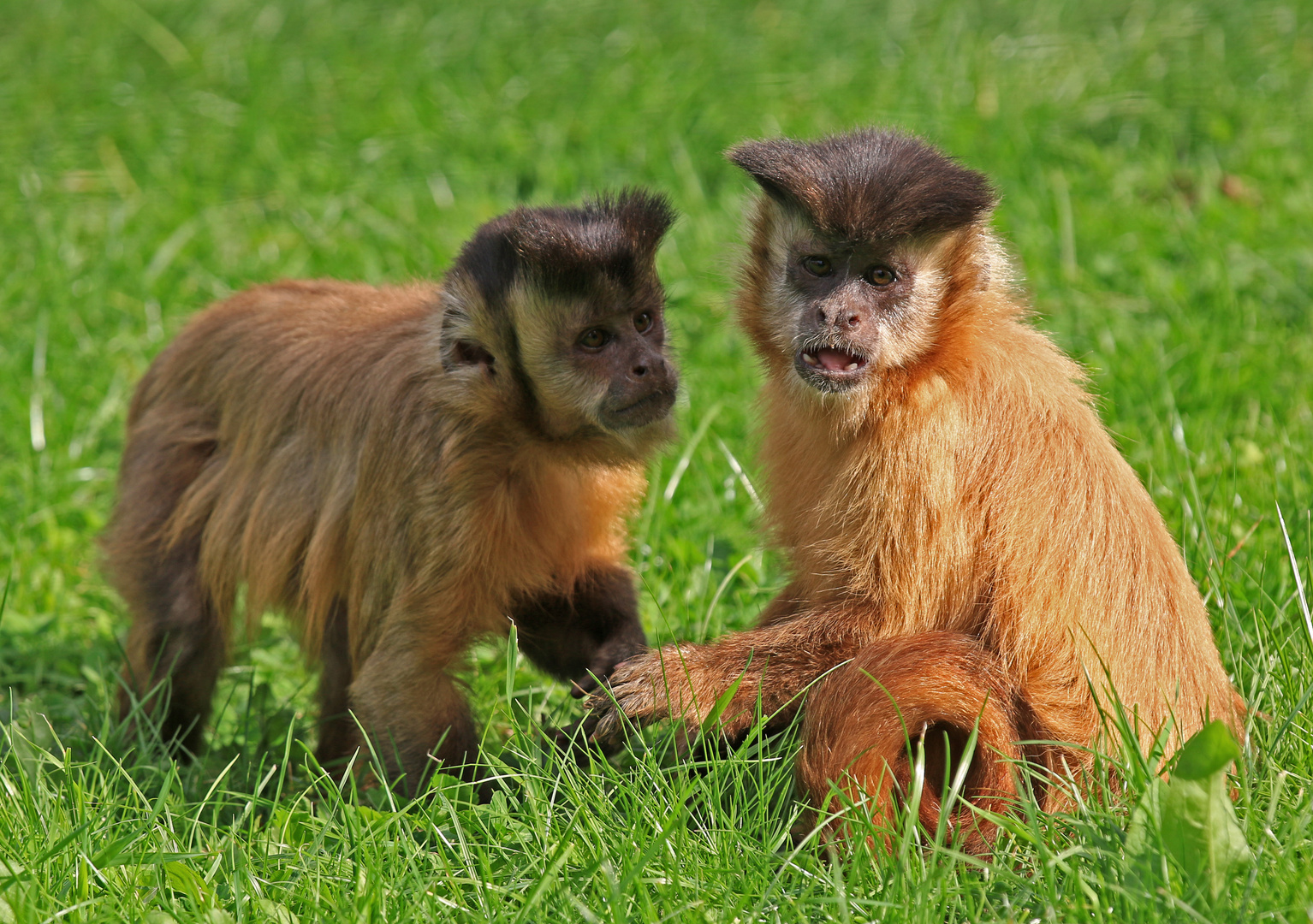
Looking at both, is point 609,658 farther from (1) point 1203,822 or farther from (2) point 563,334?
(1) point 1203,822

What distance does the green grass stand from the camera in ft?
9.55

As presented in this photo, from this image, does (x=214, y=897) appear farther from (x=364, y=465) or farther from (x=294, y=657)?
(x=294, y=657)

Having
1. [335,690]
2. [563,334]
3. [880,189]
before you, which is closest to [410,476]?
[563,334]

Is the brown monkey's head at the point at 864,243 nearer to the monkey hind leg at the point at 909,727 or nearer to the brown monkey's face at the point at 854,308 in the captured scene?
the brown monkey's face at the point at 854,308

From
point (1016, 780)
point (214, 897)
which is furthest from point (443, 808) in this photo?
point (1016, 780)

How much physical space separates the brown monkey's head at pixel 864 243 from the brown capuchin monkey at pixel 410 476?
453 mm

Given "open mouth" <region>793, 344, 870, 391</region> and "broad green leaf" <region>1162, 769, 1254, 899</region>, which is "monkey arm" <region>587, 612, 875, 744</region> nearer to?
"open mouth" <region>793, 344, 870, 391</region>

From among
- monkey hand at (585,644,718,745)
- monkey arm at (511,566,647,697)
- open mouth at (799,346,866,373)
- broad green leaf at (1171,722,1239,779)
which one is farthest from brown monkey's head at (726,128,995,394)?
broad green leaf at (1171,722,1239,779)

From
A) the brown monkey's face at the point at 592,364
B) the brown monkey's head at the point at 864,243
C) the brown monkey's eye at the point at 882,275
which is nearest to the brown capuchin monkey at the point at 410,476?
the brown monkey's face at the point at 592,364

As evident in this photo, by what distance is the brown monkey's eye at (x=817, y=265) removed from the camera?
3645 millimetres

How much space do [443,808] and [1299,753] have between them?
81.5 inches

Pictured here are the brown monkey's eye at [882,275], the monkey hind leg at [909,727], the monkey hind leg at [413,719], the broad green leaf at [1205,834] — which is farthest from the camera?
the monkey hind leg at [413,719]

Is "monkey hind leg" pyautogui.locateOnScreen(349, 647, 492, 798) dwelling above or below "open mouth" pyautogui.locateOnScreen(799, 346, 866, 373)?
below

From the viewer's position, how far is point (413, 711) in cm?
372
